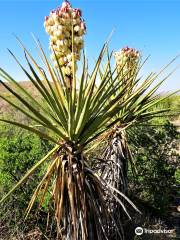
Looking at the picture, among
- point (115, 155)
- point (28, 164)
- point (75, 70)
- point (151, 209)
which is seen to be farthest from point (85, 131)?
point (151, 209)

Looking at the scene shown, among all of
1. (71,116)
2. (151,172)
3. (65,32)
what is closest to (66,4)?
(65,32)

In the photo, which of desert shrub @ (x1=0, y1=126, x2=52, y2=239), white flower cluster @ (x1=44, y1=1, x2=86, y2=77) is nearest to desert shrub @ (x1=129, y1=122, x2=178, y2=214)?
desert shrub @ (x1=0, y1=126, x2=52, y2=239)

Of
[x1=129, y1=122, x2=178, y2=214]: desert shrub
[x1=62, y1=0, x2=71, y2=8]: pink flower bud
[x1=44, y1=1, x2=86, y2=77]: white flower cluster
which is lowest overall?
[x1=129, y1=122, x2=178, y2=214]: desert shrub

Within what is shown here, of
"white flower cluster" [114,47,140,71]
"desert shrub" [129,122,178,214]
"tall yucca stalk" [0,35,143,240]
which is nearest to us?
"tall yucca stalk" [0,35,143,240]

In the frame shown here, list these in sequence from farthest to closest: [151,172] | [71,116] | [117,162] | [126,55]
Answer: [151,172] → [126,55] → [117,162] → [71,116]

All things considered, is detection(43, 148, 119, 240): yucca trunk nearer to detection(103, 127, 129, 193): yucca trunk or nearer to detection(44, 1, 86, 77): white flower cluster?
detection(44, 1, 86, 77): white flower cluster

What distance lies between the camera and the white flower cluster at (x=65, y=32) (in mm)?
3229

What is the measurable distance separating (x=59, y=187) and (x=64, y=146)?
0.36 m

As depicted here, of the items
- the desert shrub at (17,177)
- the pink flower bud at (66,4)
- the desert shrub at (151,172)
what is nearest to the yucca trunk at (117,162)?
the desert shrub at (17,177)

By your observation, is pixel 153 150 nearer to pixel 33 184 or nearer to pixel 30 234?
pixel 33 184

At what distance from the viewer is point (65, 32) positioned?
325 cm

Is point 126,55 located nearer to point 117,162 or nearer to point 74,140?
point 117,162

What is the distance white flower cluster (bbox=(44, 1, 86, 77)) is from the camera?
323cm

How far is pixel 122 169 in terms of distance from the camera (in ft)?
15.9
